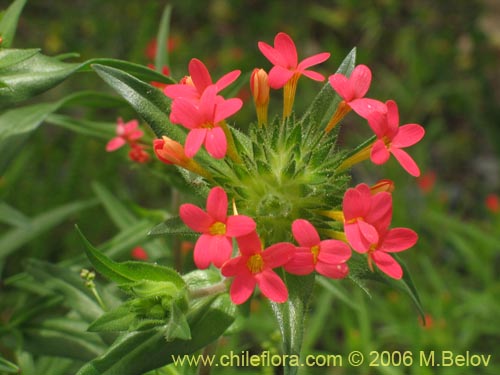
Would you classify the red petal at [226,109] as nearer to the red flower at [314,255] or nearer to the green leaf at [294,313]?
the red flower at [314,255]

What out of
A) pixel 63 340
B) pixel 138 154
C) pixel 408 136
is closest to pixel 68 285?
pixel 63 340

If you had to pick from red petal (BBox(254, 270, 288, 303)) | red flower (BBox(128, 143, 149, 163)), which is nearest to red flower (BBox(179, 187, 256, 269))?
red petal (BBox(254, 270, 288, 303))

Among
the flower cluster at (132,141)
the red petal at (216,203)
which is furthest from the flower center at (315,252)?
the flower cluster at (132,141)

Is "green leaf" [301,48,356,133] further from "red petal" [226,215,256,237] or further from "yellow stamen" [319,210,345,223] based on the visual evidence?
"red petal" [226,215,256,237]

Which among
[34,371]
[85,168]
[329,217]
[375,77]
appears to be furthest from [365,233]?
[375,77]

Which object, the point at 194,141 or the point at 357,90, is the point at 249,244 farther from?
the point at 357,90

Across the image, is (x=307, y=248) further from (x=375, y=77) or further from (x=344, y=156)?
(x=375, y=77)

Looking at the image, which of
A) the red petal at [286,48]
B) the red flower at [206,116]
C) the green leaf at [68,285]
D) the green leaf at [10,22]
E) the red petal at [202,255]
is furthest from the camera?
the green leaf at [68,285]
